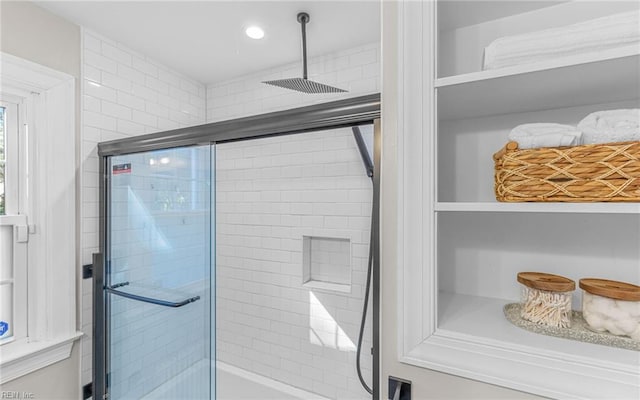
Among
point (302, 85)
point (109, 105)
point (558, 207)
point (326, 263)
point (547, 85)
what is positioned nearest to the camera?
point (558, 207)

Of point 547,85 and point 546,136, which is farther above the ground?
point 547,85

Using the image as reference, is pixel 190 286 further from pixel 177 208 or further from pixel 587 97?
pixel 587 97

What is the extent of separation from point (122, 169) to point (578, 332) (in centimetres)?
193

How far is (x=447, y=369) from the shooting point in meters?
0.69

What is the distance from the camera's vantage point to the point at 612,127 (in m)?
0.67

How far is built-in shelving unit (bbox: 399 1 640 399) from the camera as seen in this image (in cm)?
64

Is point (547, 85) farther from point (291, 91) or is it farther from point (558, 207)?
point (291, 91)

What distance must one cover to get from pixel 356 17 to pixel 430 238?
1349 mm

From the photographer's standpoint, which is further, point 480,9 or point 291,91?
point 291,91

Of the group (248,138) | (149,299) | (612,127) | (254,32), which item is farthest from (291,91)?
(612,127)

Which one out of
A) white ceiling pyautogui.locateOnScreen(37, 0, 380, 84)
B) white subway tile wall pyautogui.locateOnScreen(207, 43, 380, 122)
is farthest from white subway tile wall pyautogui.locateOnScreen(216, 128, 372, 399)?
white ceiling pyautogui.locateOnScreen(37, 0, 380, 84)

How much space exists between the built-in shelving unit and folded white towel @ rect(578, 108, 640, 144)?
0.30ft

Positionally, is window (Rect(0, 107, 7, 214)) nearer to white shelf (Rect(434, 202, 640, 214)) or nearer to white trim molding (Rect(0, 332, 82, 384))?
white trim molding (Rect(0, 332, 82, 384))

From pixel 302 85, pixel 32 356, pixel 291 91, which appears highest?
pixel 291 91
